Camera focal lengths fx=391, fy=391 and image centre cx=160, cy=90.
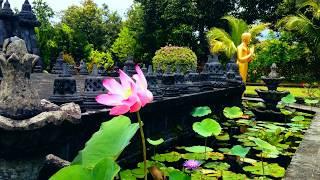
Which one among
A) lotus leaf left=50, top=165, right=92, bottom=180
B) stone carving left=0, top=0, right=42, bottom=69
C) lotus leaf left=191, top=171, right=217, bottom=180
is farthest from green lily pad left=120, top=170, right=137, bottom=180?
stone carving left=0, top=0, right=42, bottom=69

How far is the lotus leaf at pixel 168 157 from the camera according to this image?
16.3 feet

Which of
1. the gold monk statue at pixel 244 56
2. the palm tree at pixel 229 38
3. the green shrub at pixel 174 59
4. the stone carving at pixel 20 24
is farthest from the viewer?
A: the palm tree at pixel 229 38

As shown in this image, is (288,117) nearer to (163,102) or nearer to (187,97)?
(187,97)

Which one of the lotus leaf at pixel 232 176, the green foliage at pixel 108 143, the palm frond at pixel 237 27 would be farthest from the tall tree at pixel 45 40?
the green foliage at pixel 108 143

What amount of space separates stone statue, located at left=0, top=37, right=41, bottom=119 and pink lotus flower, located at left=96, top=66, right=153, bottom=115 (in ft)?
5.68

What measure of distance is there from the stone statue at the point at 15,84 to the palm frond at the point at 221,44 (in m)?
17.6

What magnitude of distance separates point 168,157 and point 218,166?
729mm

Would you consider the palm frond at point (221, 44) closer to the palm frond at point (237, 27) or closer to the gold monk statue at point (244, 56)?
the palm frond at point (237, 27)

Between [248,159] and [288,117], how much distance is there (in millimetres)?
4678

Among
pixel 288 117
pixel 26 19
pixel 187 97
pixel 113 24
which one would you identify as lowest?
pixel 288 117

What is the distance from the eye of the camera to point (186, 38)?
25.0m

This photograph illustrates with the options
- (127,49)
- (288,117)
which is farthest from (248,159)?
(127,49)

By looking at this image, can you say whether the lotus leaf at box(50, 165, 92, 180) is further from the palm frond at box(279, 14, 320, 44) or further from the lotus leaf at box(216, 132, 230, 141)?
the palm frond at box(279, 14, 320, 44)

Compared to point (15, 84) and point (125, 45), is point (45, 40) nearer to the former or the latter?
point (125, 45)
